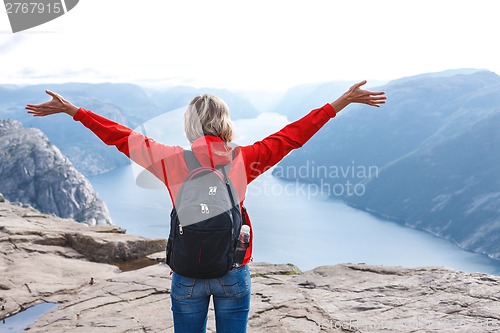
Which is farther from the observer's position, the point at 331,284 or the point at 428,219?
the point at 428,219

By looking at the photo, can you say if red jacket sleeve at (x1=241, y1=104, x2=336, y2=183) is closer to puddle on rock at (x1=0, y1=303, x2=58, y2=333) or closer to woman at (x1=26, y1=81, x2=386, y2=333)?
woman at (x1=26, y1=81, x2=386, y2=333)

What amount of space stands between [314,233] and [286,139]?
136m

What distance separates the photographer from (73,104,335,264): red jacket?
3.53 meters

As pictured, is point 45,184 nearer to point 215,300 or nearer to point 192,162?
point 215,300

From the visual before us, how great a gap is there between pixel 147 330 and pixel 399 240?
147657 mm

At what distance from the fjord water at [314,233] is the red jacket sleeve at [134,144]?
357 feet

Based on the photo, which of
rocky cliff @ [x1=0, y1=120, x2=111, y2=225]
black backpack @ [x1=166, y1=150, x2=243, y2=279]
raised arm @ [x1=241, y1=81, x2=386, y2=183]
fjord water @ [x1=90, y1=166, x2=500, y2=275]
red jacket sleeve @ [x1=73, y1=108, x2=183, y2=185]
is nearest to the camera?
black backpack @ [x1=166, y1=150, x2=243, y2=279]

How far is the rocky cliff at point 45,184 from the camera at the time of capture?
129125mm

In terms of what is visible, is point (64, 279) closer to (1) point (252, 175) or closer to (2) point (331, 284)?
(2) point (331, 284)

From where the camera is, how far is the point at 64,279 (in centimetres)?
1088

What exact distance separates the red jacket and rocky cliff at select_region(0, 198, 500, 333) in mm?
4459

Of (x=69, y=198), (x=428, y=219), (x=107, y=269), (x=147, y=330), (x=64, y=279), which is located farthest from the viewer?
(x=428, y=219)

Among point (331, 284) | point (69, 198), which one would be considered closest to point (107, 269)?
point (331, 284)

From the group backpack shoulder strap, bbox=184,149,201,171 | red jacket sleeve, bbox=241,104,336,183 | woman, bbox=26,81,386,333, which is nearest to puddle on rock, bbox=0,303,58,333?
woman, bbox=26,81,386,333
